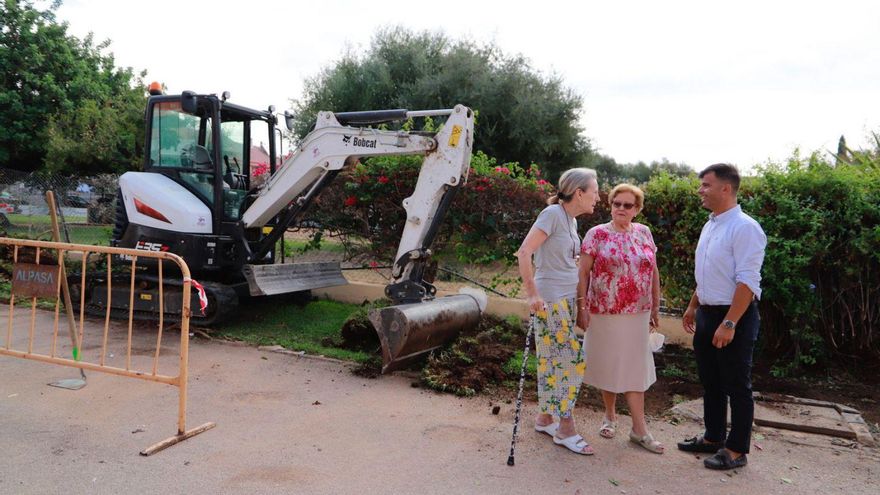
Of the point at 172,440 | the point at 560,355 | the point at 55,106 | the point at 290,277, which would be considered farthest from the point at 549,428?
the point at 55,106

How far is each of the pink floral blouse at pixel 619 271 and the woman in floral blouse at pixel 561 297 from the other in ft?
0.48

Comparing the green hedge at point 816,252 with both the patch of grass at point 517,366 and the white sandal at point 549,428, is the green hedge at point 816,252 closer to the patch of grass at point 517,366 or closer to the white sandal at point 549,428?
the patch of grass at point 517,366

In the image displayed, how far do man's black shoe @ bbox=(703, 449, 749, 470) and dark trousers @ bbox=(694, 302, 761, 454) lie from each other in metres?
0.06

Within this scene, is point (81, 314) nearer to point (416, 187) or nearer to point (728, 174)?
point (416, 187)

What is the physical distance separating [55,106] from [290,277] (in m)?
18.2

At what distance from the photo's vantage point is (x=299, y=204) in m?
7.62

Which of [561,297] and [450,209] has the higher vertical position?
[450,209]

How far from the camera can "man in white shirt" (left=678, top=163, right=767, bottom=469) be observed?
3.81m

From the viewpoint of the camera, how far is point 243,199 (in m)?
8.16

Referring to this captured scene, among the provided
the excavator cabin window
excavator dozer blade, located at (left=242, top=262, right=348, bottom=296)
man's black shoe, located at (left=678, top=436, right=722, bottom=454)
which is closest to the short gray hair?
man's black shoe, located at (left=678, top=436, right=722, bottom=454)

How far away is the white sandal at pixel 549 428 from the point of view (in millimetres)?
4523

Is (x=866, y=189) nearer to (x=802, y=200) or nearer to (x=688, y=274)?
(x=802, y=200)

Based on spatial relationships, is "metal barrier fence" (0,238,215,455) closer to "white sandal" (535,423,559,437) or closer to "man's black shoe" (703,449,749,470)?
"white sandal" (535,423,559,437)

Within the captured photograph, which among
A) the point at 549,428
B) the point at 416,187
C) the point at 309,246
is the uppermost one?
the point at 416,187
